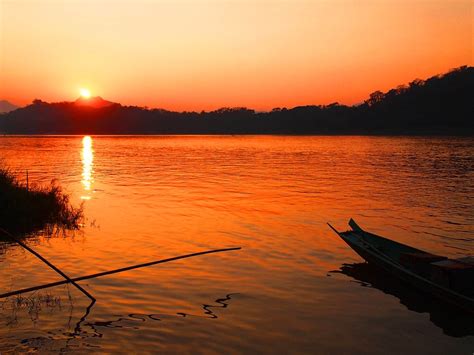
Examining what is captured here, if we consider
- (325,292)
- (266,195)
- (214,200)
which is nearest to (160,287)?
(325,292)

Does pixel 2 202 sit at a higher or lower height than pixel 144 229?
higher

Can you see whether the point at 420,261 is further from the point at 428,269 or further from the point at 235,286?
the point at 235,286

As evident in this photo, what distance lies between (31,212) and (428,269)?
18139 millimetres

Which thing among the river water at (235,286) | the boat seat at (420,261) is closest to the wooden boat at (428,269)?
the boat seat at (420,261)

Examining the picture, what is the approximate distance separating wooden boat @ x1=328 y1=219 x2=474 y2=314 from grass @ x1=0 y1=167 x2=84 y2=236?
14483 millimetres

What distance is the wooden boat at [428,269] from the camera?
12.3 meters

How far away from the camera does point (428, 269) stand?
1347 centimetres

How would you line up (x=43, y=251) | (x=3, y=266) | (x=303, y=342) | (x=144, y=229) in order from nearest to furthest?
(x=303, y=342) < (x=3, y=266) < (x=43, y=251) < (x=144, y=229)

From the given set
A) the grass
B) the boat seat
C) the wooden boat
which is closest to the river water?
the wooden boat

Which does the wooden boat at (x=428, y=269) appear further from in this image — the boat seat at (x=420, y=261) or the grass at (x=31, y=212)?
the grass at (x=31, y=212)

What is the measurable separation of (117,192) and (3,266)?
20.9m

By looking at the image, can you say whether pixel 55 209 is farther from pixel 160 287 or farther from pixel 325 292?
pixel 325 292

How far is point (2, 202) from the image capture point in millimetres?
20625

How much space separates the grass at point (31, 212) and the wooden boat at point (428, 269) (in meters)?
14.5
